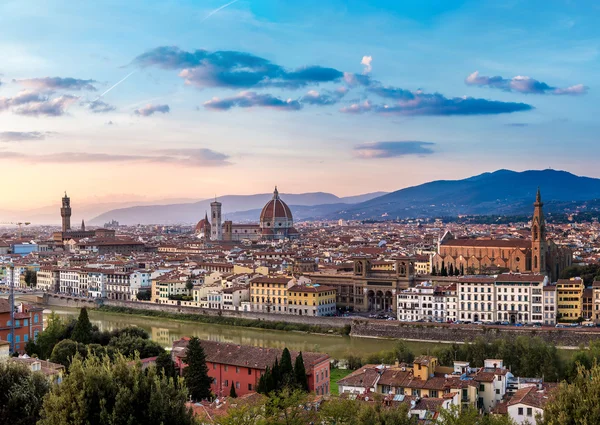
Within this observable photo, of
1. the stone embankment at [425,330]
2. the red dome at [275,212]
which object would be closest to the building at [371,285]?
the stone embankment at [425,330]

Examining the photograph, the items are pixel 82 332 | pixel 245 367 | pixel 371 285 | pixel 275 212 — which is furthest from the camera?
pixel 275 212

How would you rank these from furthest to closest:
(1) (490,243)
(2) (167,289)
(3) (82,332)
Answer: (1) (490,243) < (2) (167,289) < (3) (82,332)

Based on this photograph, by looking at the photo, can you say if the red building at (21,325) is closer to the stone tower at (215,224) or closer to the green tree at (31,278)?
the green tree at (31,278)

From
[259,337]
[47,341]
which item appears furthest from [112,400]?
[259,337]

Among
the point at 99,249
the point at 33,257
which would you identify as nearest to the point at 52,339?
the point at 33,257

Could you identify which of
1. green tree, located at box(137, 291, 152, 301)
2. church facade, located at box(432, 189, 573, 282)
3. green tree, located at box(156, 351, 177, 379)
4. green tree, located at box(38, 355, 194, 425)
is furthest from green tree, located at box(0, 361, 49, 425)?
church facade, located at box(432, 189, 573, 282)

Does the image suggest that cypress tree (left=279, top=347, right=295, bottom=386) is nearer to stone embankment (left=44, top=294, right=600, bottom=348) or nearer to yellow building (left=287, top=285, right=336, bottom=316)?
stone embankment (left=44, top=294, right=600, bottom=348)

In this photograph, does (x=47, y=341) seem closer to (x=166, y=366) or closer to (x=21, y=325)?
(x=21, y=325)
